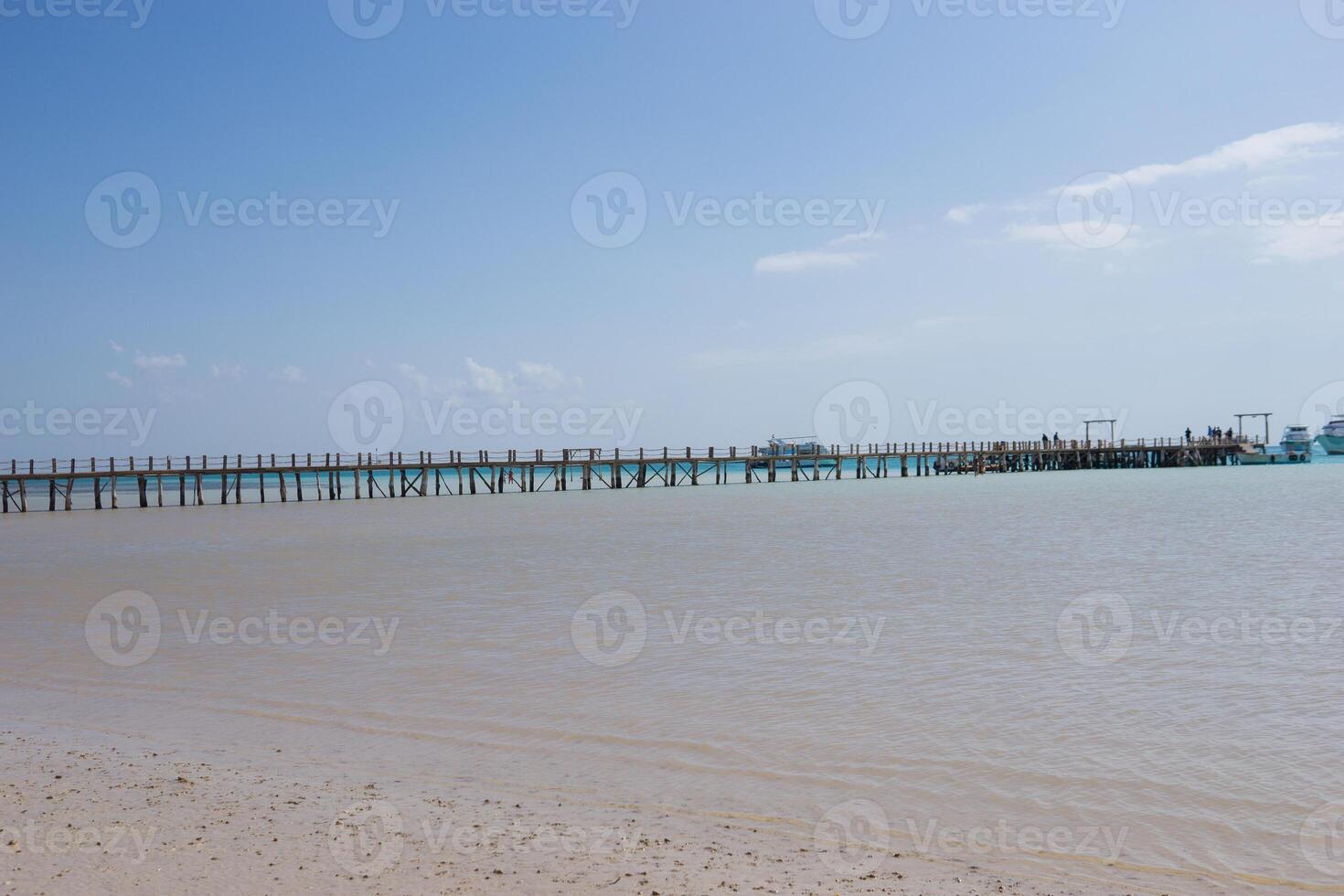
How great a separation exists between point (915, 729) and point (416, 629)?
20.9 feet

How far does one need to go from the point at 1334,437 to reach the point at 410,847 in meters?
113

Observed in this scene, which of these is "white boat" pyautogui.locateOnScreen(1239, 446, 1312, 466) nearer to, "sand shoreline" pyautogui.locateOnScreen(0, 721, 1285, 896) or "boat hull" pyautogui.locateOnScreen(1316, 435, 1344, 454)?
"boat hull" pyautogui.locateOnScreen(1316, 435, 1344, 454)

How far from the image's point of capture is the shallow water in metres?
5.39

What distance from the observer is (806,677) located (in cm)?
843

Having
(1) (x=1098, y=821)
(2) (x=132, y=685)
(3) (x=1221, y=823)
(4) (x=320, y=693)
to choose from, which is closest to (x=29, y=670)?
(2) (x=132, y=685)

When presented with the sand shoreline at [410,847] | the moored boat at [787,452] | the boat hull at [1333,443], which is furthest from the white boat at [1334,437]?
the sand shoreline at [410,847]

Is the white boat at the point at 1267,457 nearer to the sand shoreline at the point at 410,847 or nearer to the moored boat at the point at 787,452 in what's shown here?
the moored boat at the point at 787,452

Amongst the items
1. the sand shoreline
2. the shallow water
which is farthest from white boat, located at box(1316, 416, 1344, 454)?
the sand shoreline

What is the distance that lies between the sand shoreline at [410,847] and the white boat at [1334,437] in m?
111

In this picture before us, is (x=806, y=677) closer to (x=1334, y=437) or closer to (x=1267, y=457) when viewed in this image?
(x=1267, y=457)

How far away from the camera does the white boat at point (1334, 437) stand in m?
95.6

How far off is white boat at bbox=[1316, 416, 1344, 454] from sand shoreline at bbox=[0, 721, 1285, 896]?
11082cm

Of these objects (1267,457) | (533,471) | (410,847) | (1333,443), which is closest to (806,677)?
(410,847)

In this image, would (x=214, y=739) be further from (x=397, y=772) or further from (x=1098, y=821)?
(x=1098, y=821)
